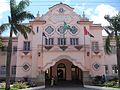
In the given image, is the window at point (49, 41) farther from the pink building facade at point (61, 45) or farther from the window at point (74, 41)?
the window at point (74, 41)

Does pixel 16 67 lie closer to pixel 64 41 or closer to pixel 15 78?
pixel 15 78

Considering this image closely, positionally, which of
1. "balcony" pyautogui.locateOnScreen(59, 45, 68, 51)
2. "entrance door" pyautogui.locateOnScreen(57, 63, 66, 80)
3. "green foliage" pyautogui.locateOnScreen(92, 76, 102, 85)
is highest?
"balcony" pyautogui.locateOnScreen(59, 45, 68, 51)

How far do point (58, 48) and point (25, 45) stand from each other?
6717mm

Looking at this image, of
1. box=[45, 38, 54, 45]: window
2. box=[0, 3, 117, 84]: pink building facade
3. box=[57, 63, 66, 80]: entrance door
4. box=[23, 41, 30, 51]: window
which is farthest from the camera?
box=[57, 63, 66, 80]: entrance door

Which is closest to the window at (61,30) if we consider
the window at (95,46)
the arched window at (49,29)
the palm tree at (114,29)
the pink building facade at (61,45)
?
the pink building facade at (61,45)

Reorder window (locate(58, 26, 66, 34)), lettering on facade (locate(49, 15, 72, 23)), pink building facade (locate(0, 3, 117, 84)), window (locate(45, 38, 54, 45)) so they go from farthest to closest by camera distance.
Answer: lettering on facade (locate(49, 15, 72, 23))
window (locate(58, 26, 66, 34))
window (locate(45, 38, 54, 45))
pink building facade (locate(0, 3, 117, 84))

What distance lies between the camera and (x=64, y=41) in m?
40.0

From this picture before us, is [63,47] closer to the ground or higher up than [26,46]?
closer to the ground

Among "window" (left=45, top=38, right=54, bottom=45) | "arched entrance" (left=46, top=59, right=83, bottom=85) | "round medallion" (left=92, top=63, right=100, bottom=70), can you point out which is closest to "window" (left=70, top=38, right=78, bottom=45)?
"window" (left=45, top=38, right=54, bottom=45)

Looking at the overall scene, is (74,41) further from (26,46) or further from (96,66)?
(26,46)

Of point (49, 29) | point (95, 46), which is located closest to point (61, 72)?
point (95, 46)

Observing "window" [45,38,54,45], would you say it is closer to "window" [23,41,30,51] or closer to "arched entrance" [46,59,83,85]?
"window" [23,41,30,51]

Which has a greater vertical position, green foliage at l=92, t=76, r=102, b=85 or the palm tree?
the palm tree

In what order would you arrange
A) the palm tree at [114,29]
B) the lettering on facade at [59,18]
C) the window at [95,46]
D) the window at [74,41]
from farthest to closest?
the window at [95,46] < the lettering on facade at [59,18] < the window at [74,41] < the palm tree at [114,29]
